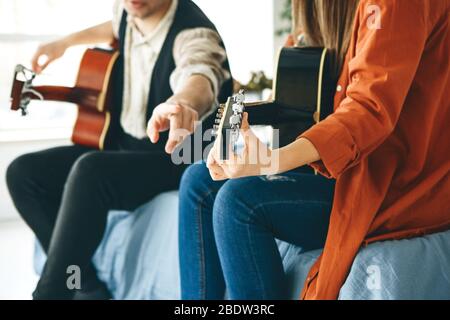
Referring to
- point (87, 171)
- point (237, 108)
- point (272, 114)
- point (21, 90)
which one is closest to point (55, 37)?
point (21, 90)

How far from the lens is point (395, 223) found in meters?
0.84

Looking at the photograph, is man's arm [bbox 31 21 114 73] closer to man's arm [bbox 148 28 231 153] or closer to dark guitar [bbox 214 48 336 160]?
man's arm [bbox 148 28 231 153]

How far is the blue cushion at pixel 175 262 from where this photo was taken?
809mm

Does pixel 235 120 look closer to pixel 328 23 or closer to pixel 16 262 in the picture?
pixel 328 23

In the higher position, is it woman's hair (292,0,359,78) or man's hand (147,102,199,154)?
woman's hair (292,0,359,78)

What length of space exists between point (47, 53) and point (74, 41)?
8 cm

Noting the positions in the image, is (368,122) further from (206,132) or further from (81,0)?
(81,0)

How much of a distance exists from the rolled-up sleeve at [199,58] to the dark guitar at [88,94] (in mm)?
226

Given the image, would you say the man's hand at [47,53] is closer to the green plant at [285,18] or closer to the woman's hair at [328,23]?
the woman's hair at [328,23]

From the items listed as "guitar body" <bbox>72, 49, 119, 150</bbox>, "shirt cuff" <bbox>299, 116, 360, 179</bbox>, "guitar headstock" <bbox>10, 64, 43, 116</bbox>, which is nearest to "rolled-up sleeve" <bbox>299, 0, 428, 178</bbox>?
"shirt cuff" <bbox>299, 116, 360, 179</bbox>

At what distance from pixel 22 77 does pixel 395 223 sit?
983mm

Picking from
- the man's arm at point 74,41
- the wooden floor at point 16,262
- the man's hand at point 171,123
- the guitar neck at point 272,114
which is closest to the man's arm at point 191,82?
the man's hand at point 171,123

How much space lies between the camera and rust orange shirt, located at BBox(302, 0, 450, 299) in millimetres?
704

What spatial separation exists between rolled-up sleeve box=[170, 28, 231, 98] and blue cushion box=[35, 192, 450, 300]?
267 mm
